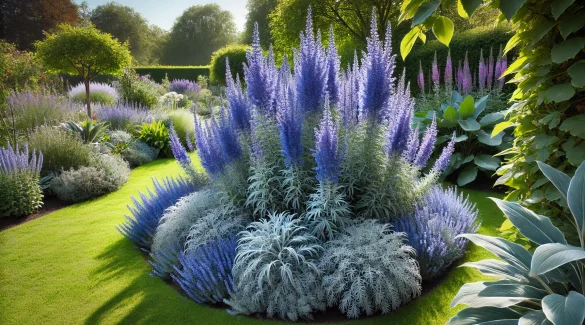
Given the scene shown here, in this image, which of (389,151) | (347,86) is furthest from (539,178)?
(347,86)

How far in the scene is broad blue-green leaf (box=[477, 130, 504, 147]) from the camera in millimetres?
5121

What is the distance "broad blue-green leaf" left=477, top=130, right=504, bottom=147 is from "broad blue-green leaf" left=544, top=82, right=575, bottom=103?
155 inches

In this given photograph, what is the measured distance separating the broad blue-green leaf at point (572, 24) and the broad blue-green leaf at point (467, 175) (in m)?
4.08

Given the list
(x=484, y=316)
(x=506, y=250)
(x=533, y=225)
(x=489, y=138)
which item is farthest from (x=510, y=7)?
(x=489, y=138)

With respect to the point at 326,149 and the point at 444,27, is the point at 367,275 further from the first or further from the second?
the point at 444,27

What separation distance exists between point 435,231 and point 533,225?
5.10 ft

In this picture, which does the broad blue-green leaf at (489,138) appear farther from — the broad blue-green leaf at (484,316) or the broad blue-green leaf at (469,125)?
the broad blue-green leaf at (484,316)

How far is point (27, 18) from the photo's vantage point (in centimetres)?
2369

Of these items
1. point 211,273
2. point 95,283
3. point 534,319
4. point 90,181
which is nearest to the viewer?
point 534,319

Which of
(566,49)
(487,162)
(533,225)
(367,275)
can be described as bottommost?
(367,275)

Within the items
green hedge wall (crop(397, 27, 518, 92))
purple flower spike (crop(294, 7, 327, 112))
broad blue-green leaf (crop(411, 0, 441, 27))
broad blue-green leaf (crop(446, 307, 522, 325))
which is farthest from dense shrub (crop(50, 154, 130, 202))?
green hedge wall (crop(397, 27, 518, 92))

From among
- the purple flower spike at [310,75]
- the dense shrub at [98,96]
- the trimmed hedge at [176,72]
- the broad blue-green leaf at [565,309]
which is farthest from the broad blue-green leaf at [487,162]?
the trimmed hedge at [176,72]

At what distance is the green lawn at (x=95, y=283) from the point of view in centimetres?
265

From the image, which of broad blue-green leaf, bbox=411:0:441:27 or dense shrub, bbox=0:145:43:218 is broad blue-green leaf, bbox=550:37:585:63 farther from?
dense shrub, bbox=0:145:43:218
